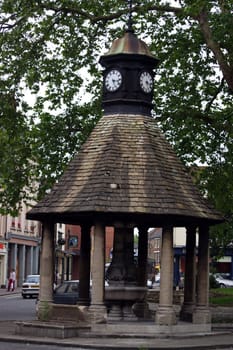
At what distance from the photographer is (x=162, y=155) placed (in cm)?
2300

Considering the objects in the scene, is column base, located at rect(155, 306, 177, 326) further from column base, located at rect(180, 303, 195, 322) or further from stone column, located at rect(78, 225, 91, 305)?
stone column, located at rect(78, 225, 91, 305)

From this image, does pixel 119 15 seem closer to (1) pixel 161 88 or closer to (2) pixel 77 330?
(1) pixel 161 88

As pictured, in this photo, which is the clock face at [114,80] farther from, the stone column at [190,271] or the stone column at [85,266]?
the stone column at [190,271]

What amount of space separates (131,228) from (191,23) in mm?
9452

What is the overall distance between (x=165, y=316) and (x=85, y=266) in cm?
478

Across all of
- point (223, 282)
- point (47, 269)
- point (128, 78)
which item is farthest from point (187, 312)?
point (223, 282)

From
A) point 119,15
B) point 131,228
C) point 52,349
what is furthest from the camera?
point 119,15

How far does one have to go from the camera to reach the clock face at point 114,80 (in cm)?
2352

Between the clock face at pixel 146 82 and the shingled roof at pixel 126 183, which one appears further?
the clock face at pixel 146 82

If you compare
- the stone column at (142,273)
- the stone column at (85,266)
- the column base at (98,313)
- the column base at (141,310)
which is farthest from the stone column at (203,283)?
the stone column at (85,266)

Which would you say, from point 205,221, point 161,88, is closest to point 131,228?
point 205,221

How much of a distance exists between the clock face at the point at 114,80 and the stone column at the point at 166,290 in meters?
5.26

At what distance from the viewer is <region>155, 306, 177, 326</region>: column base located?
2056cm

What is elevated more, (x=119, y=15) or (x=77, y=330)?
(x=119, y=15)
